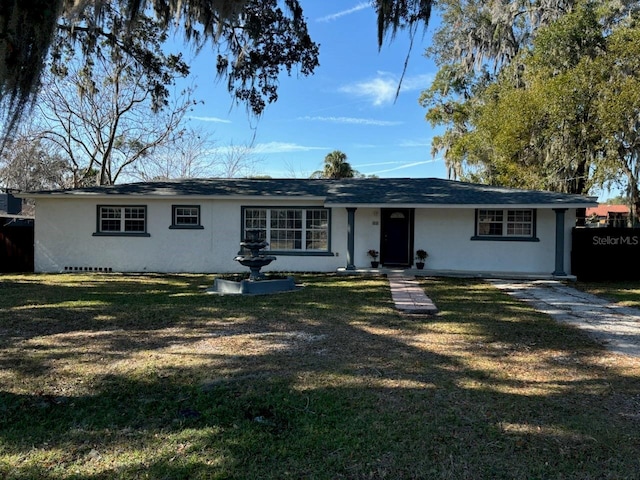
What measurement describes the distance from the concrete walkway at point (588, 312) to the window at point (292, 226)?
5.50 meters

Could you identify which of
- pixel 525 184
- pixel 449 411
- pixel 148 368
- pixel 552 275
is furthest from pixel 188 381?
pixel 525 184

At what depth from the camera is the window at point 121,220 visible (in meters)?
14.0

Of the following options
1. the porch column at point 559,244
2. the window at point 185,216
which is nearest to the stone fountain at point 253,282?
the window at point 185,216

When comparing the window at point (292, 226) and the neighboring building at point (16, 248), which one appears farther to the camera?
the neighboring building at point (16, 248)

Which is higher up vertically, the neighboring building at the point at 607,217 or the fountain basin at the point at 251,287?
the neighboring building at the point at 607,217

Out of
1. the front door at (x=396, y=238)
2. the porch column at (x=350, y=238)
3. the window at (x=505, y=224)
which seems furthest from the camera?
the front door at (x=396, y=238)

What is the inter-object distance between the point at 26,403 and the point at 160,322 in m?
2.88

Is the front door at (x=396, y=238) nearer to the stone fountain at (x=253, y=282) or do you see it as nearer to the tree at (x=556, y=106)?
the stone fountain at (x=253, y=282)

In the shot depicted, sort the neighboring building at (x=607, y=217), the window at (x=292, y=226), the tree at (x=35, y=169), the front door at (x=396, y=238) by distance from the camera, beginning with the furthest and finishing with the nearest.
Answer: the neighboring building at (x=607, y=217), the tree at (x=35, y=169), the window at (x=292, y=226), the front door at (x=396, y=238)

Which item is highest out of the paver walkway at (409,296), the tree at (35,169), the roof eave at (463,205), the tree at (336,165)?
the tree at (336,165)

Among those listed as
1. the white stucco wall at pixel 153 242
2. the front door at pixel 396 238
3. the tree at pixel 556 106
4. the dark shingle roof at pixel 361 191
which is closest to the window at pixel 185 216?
the white stucco wall at pixel 153 242

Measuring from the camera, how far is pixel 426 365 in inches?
178

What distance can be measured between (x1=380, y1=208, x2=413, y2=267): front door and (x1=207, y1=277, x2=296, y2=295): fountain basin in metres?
4.83

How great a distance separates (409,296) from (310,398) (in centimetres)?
550
